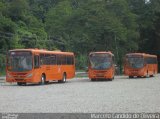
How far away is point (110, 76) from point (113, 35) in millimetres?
21014

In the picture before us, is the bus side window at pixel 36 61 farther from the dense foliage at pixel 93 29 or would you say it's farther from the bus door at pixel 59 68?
the dense foliage at pixel 93 29

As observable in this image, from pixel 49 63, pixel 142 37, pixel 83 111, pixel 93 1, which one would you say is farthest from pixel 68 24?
pixel 83 111

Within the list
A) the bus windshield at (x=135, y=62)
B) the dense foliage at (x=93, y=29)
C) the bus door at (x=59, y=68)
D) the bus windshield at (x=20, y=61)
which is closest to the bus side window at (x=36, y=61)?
the bus windshield at (x=20, y=61)

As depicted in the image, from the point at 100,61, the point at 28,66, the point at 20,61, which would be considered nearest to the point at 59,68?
the point at 100,61

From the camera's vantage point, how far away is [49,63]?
4009cm

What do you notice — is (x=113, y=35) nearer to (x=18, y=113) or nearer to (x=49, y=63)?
(x=49, y=63)

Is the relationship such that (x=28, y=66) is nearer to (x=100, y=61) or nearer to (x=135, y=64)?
(x=100, y=61)

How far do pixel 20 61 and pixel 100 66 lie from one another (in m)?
10.5

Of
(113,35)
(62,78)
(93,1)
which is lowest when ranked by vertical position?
(62,78)

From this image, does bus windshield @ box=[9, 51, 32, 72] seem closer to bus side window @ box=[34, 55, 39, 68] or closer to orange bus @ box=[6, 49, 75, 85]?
orange bus @ box=[6, 49, 75, 85]

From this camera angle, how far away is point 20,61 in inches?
1467

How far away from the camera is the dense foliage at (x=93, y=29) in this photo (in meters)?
66.1

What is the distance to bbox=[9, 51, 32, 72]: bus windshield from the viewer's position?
37.2 m

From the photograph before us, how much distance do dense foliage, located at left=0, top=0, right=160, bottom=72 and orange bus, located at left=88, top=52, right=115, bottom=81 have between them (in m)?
19.3
